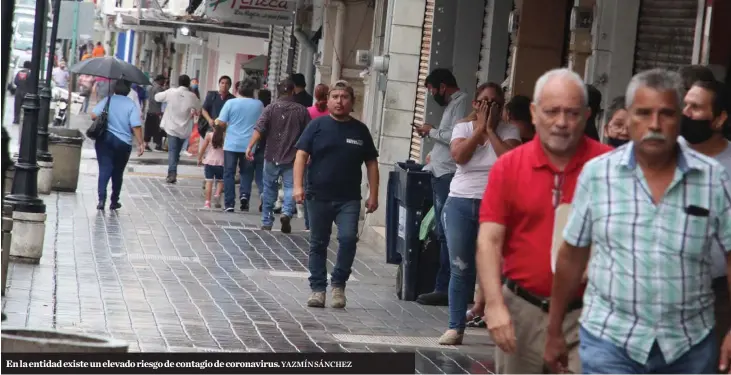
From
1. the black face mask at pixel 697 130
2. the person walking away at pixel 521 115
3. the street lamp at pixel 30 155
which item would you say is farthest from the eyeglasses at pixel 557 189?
the street lamp at pixel 30 155

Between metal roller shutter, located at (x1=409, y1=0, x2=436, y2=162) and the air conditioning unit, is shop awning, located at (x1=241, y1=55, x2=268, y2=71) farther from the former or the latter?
metal roller shutter, located at (x1=409, y1=0, x2=436, y2=162)

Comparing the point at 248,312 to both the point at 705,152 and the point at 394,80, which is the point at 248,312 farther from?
the point at 394,80

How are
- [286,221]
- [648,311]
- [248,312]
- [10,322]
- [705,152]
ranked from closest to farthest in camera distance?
[648,311] → [705,152] → [10,322] → [248,312] → [286,221]

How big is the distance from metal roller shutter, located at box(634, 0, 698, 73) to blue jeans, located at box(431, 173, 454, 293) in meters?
1.91

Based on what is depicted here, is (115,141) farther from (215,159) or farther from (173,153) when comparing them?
(173,153)

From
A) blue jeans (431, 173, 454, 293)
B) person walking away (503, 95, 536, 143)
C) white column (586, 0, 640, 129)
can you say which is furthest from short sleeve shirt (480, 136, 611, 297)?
white column (586, 0, 640, 129)

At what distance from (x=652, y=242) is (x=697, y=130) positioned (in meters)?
1.70

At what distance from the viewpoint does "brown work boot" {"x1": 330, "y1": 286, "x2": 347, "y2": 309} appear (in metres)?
12.8

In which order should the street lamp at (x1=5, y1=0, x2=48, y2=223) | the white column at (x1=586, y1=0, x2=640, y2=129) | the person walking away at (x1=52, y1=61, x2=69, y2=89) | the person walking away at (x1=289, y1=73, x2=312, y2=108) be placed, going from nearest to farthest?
the white column at (x1=586, y1=0, x2=640, y2=129) → the street lamp at (x1=5, y1=0, x2=48, y2=223) → the person walking away at (x1=289, y1=73, x2=312, y2=108) → the person walking away at (x1=52, y1=61, x2=69, y2=89)

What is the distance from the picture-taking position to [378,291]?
1427 cm

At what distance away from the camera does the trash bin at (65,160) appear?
2203 centimetres

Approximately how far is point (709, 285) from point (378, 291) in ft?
28.9

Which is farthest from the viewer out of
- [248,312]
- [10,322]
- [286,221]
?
[286,221]

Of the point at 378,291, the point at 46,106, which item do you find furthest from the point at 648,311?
the point at 46,106
